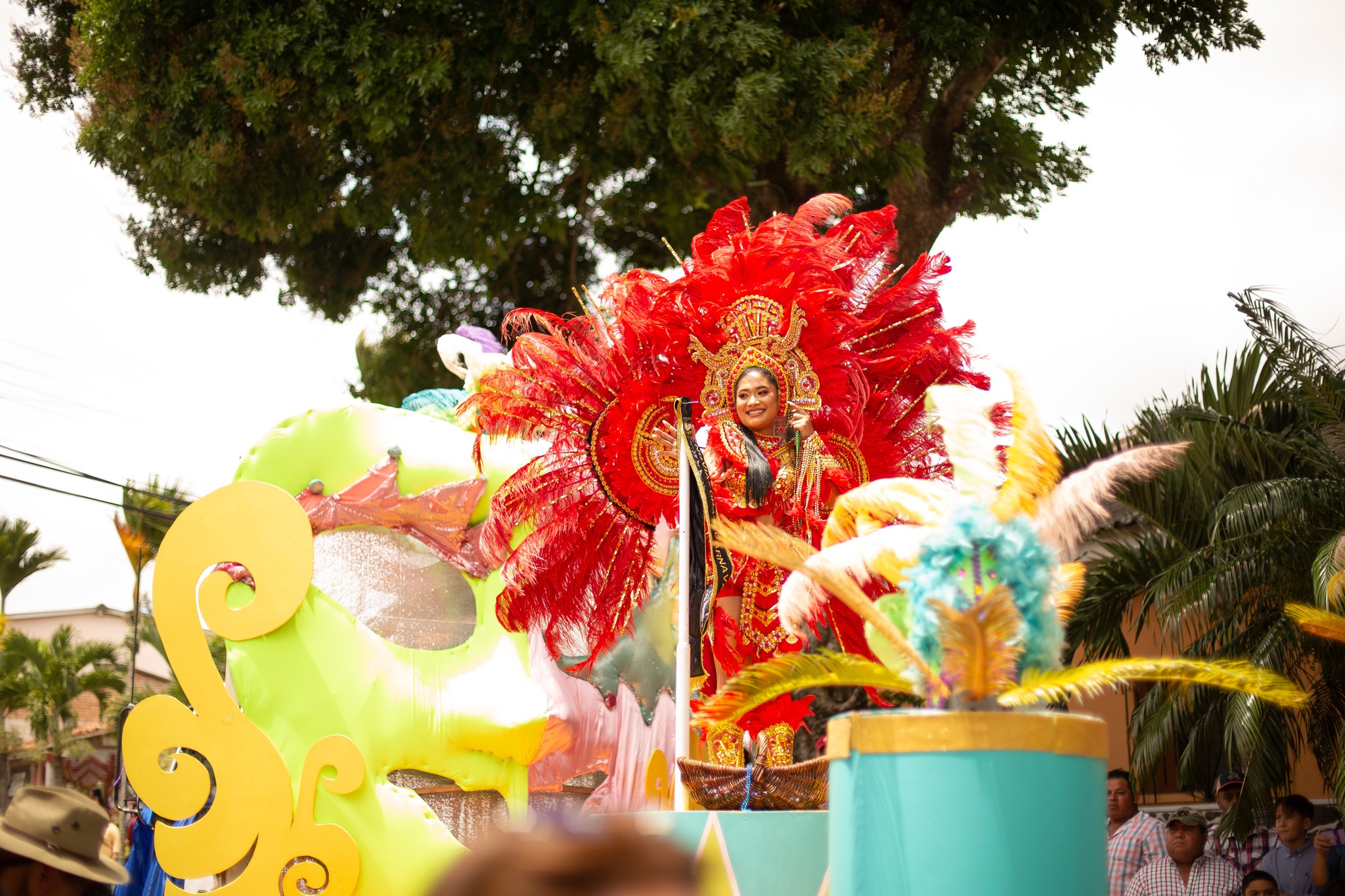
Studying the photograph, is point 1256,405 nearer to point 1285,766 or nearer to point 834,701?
point 1285,766

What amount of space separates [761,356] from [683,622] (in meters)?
1.30

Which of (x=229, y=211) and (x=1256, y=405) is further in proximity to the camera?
(x=229, y=211)

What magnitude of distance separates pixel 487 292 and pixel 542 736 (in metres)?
7.18

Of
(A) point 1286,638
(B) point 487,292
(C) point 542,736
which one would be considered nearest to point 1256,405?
(A) point 1286,638

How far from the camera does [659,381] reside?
20.6 ft

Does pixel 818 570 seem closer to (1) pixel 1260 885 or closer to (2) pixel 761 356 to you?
(2) pixel 761 356

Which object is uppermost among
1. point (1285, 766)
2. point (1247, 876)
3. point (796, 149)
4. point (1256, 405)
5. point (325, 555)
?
point (796, 149)

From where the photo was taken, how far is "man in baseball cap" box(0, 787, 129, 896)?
2.56 m

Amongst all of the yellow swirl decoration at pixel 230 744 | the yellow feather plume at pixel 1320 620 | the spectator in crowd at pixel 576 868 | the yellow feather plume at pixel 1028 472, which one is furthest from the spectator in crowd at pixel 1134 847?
the spectator in crowd at pixel 576 868

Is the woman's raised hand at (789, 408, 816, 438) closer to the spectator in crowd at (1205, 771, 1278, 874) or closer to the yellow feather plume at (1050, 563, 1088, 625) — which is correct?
the yellow feather plume at (1050, 563, 1088, 625)

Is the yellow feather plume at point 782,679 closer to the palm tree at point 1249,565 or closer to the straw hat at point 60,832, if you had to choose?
the straw hat at point 60,832

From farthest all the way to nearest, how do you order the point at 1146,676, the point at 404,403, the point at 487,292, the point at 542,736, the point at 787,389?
the point at 487,292 < the point at 404,403 < the point at 542,736 < the point at 787,389 < the point at 1146,676

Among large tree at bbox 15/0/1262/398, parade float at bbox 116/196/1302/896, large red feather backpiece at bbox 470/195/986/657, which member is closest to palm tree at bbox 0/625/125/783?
large tree at bbox 15/0/1262/398

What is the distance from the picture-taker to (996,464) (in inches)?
150
